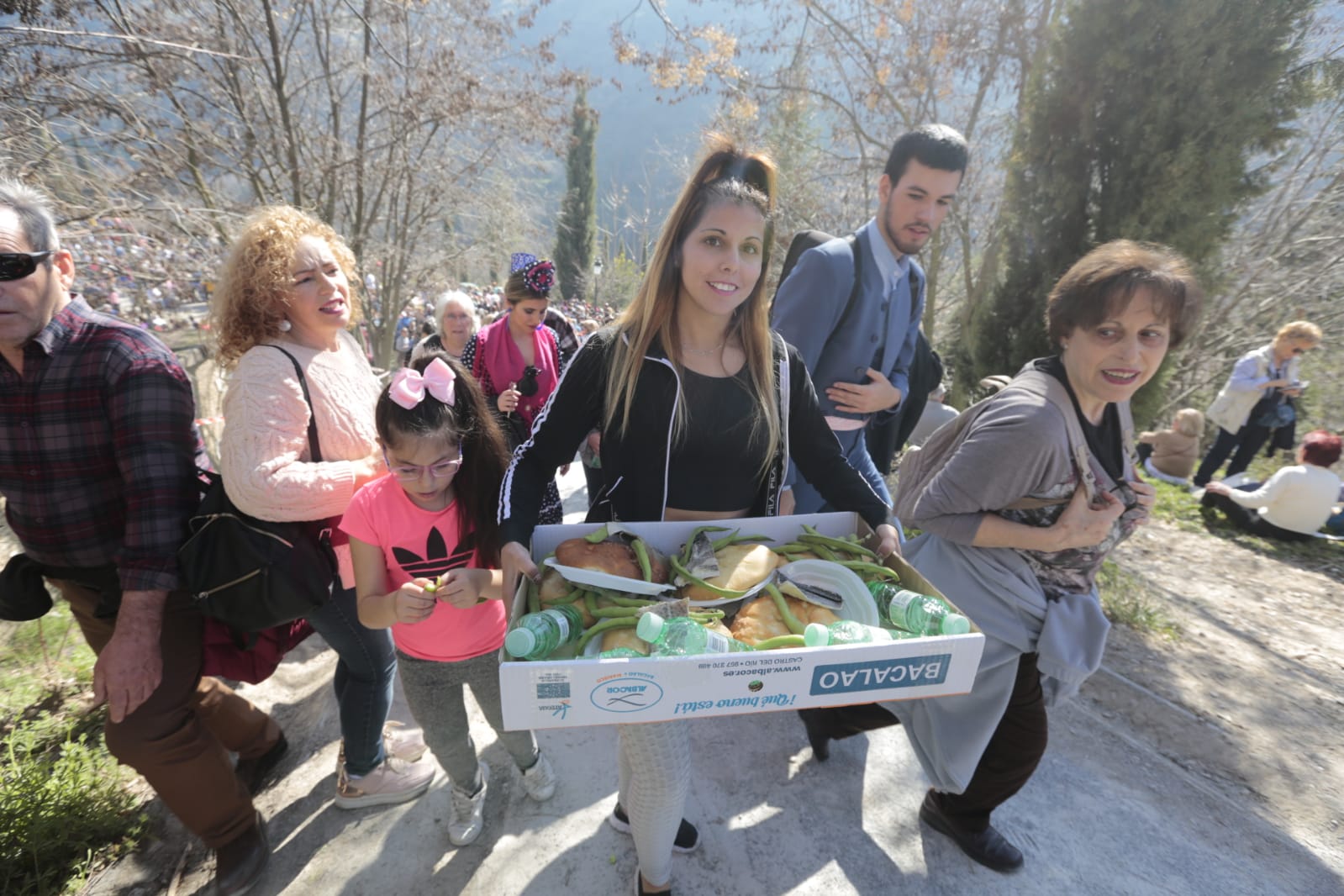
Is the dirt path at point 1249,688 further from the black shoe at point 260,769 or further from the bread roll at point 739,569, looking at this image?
the black shoe at point 260,769

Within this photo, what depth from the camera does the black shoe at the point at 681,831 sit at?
2.24 m

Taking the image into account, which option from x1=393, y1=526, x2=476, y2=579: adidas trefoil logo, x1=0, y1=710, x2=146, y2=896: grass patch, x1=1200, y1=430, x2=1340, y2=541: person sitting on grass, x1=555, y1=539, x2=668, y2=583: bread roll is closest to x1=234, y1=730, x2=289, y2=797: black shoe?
x1=0, y1=710, x2=146, y2=896: grass patch

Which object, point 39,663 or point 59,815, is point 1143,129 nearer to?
point 59,815

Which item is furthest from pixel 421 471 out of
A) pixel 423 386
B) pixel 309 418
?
pixel 309 418

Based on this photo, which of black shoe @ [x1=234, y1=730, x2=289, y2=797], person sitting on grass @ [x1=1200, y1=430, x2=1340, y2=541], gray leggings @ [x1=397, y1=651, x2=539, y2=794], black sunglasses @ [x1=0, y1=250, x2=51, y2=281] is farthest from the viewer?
person sitting on grass @ [x1=1200, y1=430, x2=1340, y2=541]

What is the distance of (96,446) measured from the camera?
1825mm

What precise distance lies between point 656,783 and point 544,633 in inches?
33.9

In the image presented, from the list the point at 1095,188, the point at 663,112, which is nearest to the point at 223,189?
the point at 1095,188

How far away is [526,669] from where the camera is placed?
1126mm

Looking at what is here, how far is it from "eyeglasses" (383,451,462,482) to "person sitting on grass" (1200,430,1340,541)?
7.57 metres

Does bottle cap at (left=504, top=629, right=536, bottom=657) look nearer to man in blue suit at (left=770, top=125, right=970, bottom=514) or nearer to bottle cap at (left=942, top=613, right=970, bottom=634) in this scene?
bottle cap at (left=942, top=613, right=970, bottom=634)

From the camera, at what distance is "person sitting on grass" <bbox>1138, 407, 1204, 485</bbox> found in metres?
7.21

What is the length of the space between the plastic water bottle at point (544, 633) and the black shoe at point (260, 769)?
2.26 metres

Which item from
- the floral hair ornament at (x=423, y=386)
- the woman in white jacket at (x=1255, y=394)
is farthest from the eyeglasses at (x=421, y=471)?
the woman in white jacket at (x=1255, y=394)
